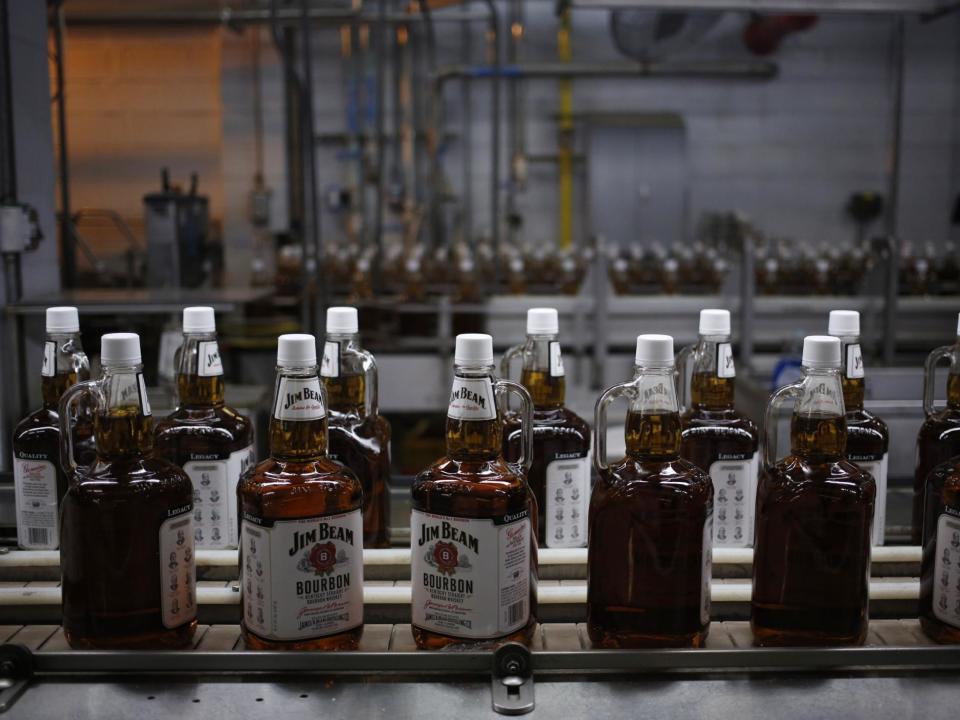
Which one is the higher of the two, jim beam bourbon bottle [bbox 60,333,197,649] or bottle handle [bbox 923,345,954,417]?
bottle handle [bbox 923,345,954,417]

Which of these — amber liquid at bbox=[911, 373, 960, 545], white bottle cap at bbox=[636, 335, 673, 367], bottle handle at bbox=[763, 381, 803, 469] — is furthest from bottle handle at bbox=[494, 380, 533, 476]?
amber liquid at bbox=[911, 373, 960, 545]

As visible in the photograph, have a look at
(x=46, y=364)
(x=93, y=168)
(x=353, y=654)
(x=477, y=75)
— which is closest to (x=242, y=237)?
(x=93, y=168)

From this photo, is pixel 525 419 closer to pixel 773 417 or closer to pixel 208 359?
pixel 773 417

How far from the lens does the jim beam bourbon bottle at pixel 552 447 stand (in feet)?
3.35

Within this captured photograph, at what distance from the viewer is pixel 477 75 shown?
199 inches

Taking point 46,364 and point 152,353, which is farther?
point 152,353

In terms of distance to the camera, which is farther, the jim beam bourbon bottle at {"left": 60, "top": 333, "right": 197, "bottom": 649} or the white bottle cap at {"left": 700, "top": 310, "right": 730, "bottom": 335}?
the white bottle cap at {"left": 700, "top": 310, "right": 730, "bottom": 335}

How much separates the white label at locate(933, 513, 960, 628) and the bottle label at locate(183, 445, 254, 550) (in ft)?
2.27

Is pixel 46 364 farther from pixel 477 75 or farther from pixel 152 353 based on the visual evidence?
pixel 477 75

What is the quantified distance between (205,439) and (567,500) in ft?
1.30

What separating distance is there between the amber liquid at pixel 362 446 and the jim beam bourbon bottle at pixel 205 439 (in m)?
0.11

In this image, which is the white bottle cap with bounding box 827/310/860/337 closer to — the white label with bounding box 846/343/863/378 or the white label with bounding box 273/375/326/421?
the white label with bounding box 846/343/863/378

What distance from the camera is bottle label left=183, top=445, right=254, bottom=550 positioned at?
3.26 feet

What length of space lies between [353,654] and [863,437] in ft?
1.88
